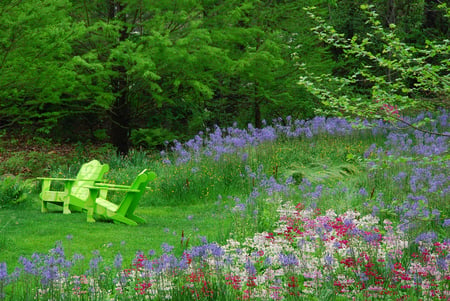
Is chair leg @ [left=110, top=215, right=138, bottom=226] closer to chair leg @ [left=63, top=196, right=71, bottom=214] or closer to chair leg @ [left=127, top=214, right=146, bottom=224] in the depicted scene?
chair leg @ [left=127, top=214, right=146, bottom=224]

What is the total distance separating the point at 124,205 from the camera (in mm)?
8086

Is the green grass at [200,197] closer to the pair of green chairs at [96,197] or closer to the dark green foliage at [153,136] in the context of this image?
the pair of green chairs at [96,197]

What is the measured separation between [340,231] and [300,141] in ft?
23.9

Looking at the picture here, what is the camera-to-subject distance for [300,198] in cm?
799

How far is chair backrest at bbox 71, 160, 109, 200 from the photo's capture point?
914 centimetres

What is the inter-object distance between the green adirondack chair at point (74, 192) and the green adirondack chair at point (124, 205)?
16.3 inches

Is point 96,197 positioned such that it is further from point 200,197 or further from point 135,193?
point 200,197

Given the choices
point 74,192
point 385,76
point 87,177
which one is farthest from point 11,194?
point 385,76

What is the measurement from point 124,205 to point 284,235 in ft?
10.0

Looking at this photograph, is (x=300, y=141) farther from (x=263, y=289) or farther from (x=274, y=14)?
(x=263, y=289)

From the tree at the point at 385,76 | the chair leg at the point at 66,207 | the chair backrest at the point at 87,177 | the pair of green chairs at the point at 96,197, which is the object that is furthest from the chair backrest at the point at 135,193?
the tree at the point at 385,76

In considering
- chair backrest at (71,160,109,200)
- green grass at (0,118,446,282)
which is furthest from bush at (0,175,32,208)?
chair backrest at (71,160,109,200)

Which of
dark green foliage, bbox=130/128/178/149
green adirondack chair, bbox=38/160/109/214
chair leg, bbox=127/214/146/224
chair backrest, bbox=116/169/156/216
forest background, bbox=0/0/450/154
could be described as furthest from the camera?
dark green foliage, bbox=130/128/178/149

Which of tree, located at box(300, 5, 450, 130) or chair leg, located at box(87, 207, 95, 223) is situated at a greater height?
tree, located at box(300, 5, 450, 130)
